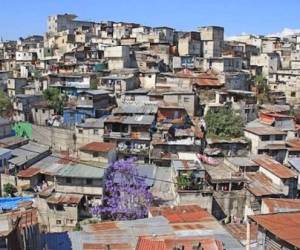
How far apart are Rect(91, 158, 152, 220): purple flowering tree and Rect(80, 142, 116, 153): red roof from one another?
87.2 inches

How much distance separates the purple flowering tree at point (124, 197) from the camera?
23.7 m

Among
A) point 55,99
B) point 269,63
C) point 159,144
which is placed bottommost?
point 159,144

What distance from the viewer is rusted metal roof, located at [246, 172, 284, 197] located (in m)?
24.4

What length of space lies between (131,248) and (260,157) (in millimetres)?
16248

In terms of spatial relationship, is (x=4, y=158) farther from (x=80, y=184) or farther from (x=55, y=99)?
(x=55, y=99)

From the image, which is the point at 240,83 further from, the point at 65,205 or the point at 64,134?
the point at 65,205

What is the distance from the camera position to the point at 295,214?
1364 cm

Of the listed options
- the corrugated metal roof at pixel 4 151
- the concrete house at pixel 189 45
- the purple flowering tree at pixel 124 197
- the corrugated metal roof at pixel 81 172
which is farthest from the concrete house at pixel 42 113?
the concrete house at pixel 189 45

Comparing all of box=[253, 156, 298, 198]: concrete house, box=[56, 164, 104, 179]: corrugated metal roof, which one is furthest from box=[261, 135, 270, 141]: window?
box=[56, 164, 104, 179]: corrugated metal roof

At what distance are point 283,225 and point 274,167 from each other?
14555mm

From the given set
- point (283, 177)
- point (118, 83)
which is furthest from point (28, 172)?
point (283, 177)

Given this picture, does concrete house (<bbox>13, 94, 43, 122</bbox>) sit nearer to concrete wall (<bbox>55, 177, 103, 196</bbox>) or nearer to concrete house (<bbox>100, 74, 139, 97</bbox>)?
concrete house (<bbox>100, 74, 139, 97</bbox>)

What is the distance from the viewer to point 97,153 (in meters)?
28.8

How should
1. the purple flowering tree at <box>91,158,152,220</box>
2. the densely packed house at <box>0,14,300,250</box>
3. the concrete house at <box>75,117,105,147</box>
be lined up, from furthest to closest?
the concrete house at <box>75,117,105,147</box> < the purple flowering tree at <box>91,158,152,220</box> < the densely packed house at <box>0,14,300,250</box>
